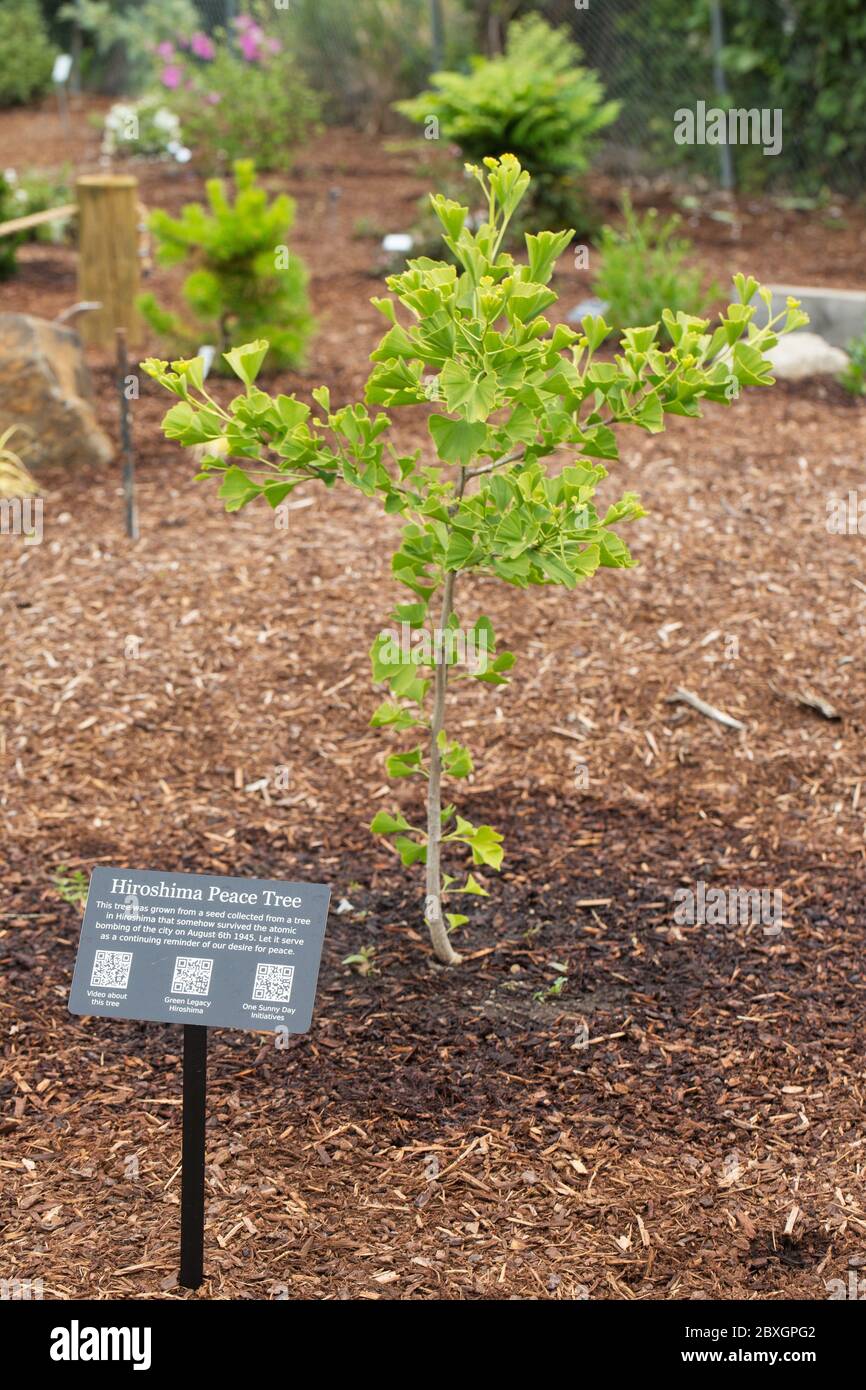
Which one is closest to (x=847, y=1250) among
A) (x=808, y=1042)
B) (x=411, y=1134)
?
(x=808, y=1042)

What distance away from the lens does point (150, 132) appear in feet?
46.3

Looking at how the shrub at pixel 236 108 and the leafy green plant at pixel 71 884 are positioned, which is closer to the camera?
the leafy green plant at pixel 71 884

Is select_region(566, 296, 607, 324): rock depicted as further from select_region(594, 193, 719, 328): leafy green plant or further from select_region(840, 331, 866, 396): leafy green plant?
select_region(840, 331, 866, 396): leafy green plant

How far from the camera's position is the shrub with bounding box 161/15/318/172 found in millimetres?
12867

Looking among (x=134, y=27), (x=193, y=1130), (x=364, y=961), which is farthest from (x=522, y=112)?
(x=134, y=27)

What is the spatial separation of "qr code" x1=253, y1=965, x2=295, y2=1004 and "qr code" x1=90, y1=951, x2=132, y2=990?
0.25 metres

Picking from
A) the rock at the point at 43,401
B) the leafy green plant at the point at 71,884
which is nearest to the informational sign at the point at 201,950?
the leafy green plant at the point at 71,884

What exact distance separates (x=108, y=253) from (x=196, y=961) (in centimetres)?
671

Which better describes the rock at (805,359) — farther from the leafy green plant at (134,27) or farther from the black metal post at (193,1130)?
the leafy green plant at (134,27)

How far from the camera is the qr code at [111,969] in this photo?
2654 mm

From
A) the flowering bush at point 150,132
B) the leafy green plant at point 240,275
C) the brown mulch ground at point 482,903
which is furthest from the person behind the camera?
the flowering bush at point 150,132

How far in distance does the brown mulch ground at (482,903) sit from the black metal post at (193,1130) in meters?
0.22

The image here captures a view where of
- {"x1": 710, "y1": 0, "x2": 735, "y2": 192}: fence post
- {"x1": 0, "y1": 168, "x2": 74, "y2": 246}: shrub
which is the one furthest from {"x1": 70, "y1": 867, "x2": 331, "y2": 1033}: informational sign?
{"x1": 710, "y1": 0, "x2": 735, "y2": 192}: fence post

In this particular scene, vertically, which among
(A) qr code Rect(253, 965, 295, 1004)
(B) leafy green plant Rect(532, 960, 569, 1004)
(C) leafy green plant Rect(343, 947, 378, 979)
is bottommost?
(B) leafy green plant Rect(532, 960, 569, 1004)
